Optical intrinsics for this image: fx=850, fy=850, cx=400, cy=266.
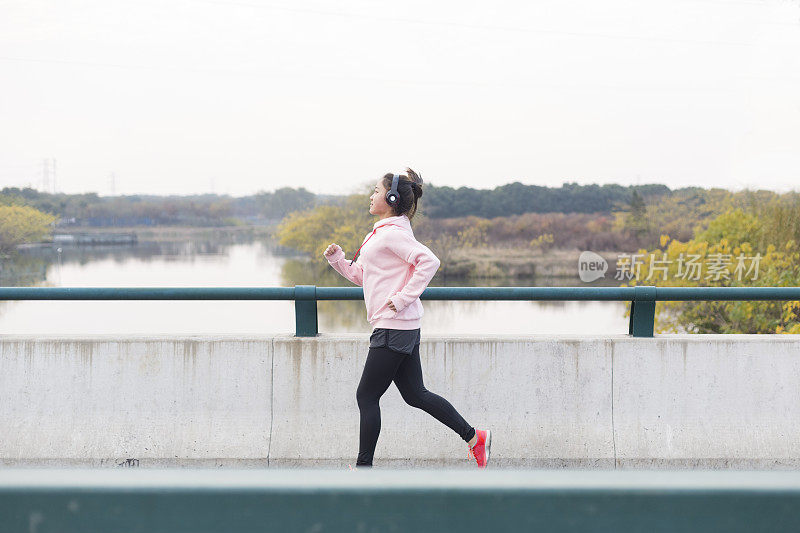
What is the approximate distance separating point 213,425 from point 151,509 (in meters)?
4.87

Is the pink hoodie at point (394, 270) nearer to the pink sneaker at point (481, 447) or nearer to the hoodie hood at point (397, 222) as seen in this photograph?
the hoodie hood at point (397, 222)

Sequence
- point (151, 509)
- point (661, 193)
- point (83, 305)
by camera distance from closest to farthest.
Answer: point (151, 509), point (661, 193), point (83, 305)

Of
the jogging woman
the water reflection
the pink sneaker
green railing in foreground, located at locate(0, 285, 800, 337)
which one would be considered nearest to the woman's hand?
the jogging woman

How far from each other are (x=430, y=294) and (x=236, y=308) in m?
63.1

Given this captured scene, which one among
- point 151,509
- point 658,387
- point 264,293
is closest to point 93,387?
point 264,293

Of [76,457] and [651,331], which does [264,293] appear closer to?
[76,457]

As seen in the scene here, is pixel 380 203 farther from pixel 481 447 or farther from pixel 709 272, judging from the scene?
pixel 709 272

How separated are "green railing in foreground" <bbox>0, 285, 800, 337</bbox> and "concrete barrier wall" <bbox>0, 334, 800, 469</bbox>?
227mm

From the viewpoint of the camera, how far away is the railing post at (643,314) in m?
6.20

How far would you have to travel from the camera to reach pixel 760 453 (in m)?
6.04

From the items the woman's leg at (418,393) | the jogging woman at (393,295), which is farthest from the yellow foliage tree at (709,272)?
the jogging woman at (393,295)

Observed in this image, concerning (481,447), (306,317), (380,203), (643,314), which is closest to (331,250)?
(380,203)

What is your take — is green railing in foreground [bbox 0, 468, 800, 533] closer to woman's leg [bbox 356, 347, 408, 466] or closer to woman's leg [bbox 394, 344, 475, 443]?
woman's leg [bbox 356, 347, 408, 466]

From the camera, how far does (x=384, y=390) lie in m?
5.27
